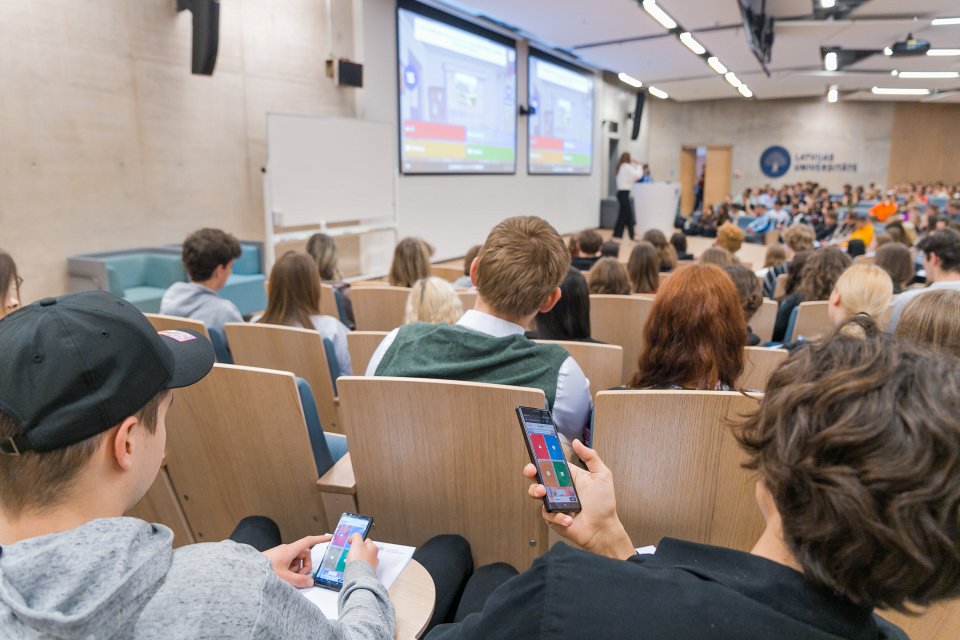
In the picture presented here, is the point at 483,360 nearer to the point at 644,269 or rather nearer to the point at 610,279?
the point at 610,279

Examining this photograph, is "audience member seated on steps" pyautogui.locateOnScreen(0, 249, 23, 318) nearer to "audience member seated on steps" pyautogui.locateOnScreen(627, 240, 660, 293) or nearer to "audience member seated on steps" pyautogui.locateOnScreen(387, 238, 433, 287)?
"audience member seated on steps" pyautogui.locateOnScreen(387, 238, 433, 287)

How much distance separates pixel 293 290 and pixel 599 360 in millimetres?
1477

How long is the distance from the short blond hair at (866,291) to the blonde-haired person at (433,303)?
1692 mm

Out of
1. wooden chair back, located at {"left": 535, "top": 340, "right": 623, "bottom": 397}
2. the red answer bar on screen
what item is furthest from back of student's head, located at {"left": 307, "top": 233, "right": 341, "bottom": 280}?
the red answer bar on screen

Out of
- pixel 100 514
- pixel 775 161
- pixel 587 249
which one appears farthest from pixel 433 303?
pixel 775 161

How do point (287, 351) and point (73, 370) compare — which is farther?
point (287, 351)

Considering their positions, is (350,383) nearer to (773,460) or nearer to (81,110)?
(773,460)

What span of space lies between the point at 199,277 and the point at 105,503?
2.62m

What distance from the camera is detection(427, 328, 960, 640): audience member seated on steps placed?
62 centimetres

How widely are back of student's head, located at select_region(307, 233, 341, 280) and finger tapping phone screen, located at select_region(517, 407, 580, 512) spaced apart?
3187 mm

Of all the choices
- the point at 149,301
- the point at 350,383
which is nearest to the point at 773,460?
the point at 350,383

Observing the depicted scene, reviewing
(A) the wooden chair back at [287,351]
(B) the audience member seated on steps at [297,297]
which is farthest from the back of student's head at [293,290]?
(A) the wooden chair back at [287,351]

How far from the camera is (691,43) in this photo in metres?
9.77

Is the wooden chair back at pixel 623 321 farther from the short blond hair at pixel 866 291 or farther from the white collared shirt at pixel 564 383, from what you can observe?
the white collared shirt at pixel 564 383
